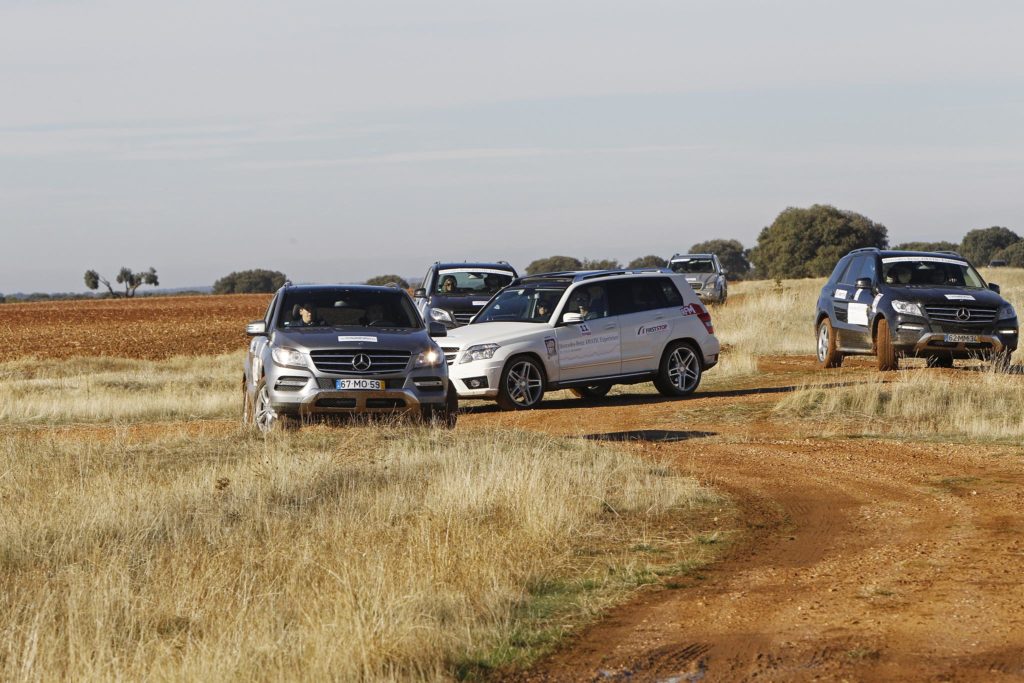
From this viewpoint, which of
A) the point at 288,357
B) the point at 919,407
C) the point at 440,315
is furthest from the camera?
the point at 440,315

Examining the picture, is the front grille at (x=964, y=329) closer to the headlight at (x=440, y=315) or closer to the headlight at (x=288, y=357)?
the headlight at (x=440, y=315)

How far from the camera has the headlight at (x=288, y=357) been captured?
599 inches

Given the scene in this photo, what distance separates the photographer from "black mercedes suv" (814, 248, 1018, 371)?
2239 centimetres

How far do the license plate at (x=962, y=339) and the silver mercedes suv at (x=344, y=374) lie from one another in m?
9.73

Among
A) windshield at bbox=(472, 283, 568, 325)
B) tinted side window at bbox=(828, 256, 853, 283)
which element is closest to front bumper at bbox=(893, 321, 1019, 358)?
tinted side window at bbox=(828, 256, 853, 283)

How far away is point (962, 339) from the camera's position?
2238 centimetres

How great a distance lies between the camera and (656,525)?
10641mm

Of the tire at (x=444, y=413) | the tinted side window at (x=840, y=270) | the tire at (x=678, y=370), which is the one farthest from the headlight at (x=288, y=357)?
the tinted side window at (x=840, y=270)

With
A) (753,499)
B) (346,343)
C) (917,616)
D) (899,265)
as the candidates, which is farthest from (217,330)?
(917,616)

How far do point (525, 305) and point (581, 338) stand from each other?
1.01 meters

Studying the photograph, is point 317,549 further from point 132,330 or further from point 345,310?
point 132,330

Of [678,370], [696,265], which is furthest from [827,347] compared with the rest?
[696,265]

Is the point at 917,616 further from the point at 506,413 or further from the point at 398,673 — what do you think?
the point at 506,413

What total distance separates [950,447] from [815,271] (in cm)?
7860
